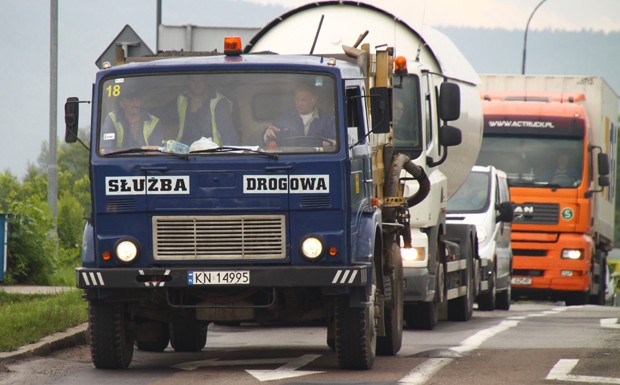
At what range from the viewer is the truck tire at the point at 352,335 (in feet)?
37.7

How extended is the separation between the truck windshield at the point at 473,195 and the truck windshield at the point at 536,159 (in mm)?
3357

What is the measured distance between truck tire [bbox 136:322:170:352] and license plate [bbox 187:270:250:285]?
5.70 feet

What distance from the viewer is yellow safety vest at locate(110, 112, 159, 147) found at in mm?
11547

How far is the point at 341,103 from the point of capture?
11562mm

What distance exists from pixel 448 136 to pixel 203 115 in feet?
20.7

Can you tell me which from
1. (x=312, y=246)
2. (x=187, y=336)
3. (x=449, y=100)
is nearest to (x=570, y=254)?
(x=449, y=100)

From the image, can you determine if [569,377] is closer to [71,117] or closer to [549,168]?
[71,117]

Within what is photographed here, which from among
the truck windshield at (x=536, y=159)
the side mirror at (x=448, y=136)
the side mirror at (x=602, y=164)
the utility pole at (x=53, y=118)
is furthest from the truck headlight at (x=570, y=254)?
the side mirror at (x=448, y=136)

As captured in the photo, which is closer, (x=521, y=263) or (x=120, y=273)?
(x=120, y=273)

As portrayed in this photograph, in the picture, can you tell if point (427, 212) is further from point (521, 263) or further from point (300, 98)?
point (521, 263)

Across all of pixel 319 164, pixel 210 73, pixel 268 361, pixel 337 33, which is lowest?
pixel 268 361

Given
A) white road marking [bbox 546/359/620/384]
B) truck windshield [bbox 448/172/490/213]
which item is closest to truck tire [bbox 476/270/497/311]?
truck windshield [bbox 448/172/490/213]

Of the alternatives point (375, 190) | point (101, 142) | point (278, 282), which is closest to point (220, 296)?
point (278, 282)

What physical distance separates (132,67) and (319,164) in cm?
178
